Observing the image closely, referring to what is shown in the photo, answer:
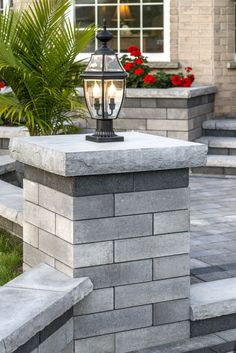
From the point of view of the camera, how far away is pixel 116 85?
18.2 feet

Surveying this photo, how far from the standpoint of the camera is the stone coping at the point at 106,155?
496 centimetres

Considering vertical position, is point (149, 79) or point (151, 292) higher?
point (149, 79)

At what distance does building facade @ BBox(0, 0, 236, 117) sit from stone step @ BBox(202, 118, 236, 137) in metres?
0.73

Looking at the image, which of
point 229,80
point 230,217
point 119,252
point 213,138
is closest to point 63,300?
point 119,252

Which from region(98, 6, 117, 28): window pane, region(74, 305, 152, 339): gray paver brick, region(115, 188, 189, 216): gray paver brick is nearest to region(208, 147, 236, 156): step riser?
region(98, 6, 117, 28): window pane

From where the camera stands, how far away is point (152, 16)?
13625mm

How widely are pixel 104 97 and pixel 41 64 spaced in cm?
250

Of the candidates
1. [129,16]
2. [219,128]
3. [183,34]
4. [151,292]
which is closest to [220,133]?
[219,128]

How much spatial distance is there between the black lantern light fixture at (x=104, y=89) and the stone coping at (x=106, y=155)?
5.9 inches

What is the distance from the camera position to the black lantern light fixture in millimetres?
5523

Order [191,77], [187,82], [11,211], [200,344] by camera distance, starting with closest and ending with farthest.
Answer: [200,344] < [11,211] < [187,82] < [191,77]

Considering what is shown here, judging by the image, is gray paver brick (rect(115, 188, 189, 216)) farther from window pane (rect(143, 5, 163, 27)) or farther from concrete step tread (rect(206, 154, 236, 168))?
window pane (rect(143, 5, 163, 27))

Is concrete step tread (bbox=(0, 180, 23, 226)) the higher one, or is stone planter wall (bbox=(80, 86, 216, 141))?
stone planter wall (bbox=(80, 86, 216, 141))

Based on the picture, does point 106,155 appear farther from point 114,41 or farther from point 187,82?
point 114,41
